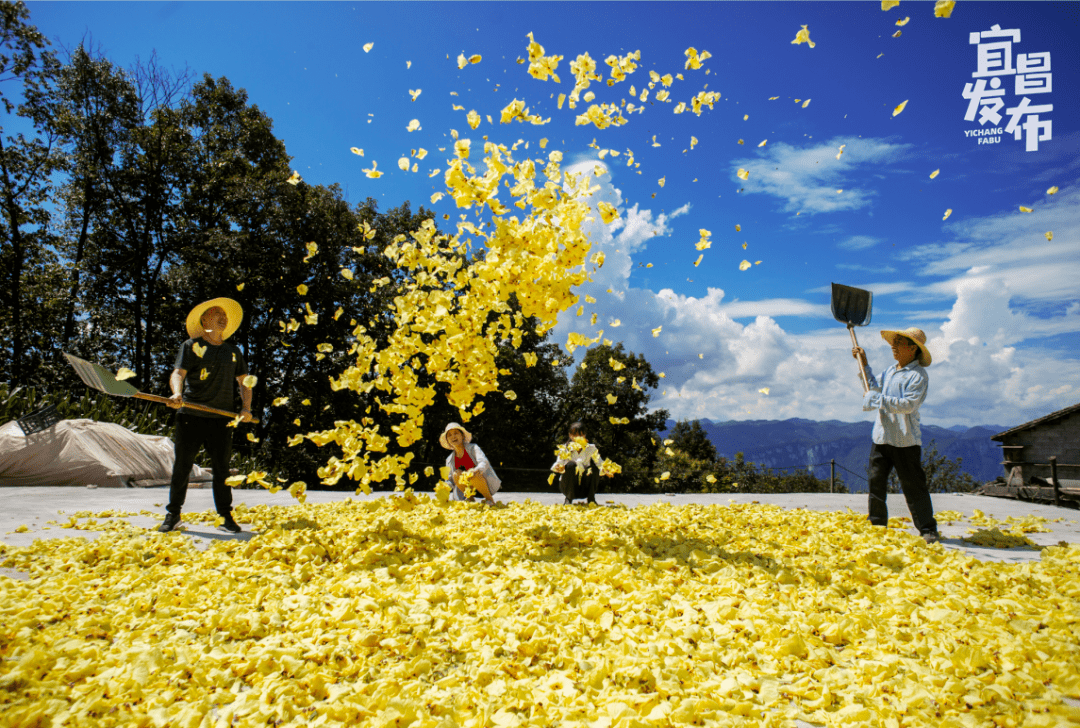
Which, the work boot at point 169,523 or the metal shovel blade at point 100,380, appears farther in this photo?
the metal shovel blade at point 100,380

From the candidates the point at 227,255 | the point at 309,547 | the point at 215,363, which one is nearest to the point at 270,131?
the point at 227,255

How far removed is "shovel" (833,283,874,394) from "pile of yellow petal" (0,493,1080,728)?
193cm

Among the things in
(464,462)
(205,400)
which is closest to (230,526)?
(205,400)

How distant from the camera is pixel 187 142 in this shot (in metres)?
15.5

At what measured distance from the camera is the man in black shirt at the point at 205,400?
12.5 ft

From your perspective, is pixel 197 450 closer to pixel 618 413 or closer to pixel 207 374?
pixel 207 374

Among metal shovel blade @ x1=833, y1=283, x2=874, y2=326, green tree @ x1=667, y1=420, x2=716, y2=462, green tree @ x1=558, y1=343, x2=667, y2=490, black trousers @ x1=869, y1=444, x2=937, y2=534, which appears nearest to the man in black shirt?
black trousers @ x1=869, y1=444, x2=937, y2=534

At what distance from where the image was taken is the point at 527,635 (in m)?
2.18

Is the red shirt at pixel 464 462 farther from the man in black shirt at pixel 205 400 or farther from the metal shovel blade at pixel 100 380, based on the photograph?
the metal shovel blade at pixel 100 380

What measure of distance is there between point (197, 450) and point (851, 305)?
17.8ft

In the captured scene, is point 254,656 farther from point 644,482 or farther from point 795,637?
point 644,482

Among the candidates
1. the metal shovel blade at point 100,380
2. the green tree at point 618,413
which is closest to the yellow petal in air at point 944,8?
the metal shovel blade at point 100,380

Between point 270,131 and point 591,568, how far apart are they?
19528 millimetres

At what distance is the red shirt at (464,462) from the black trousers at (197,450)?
228 cm
